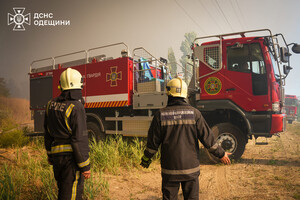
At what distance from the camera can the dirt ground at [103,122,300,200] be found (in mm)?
3424

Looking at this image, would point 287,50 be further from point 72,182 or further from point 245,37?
point 72,182

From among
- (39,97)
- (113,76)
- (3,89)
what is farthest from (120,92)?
(3,89)

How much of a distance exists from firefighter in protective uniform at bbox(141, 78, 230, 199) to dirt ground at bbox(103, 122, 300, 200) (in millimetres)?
1413

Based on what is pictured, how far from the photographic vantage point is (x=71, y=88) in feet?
7.41

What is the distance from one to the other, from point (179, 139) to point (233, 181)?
2723 millimetres

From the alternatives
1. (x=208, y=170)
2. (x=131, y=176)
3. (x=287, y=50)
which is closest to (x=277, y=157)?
(x=208, y=170)

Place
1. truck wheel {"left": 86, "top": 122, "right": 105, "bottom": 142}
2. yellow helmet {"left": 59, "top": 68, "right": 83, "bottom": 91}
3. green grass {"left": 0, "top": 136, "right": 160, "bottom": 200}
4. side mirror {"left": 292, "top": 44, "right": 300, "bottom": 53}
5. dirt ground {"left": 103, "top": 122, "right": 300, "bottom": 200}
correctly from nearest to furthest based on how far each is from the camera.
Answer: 1. yellow helmet {"left": 59, "top": 68, "right": 83, "bottom": 91}
2. green grass {"left": 0, "top": 136, "right": 160, "bottom": 200}
3. dirt ground {"left": 103, "top": 122, "right": 300, "bottom": 200}
4. side mirror {"left": 292, "top": 44, "right": 300, "bottom": 53}
5. truck wheel {"left": 86, "top": 122, "right": 105, "bottom": 142}

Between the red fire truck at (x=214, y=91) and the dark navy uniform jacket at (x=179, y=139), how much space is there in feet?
10.5

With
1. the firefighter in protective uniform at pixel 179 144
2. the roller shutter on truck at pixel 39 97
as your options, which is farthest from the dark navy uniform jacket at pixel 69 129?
the roller shutter on truck at pixel 39 97

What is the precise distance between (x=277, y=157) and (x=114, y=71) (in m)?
5.52

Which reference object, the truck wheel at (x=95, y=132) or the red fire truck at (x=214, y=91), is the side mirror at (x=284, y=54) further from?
the truck wheel at (x=95, y=132)

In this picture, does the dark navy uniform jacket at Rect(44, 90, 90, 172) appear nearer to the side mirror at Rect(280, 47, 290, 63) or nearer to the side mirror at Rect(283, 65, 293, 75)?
the side mirror at Rect(280, 47, 290, 63)

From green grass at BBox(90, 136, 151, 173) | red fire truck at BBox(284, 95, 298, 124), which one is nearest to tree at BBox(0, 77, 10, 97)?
green grass at BBox(90, 136, 151, 173)

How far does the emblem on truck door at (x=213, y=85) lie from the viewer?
17.2 ft
